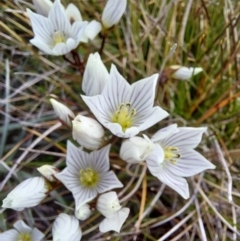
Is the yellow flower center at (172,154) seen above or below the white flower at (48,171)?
below

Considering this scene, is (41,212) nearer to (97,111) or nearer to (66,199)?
(66,199)

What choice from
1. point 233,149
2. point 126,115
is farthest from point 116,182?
point 233,149

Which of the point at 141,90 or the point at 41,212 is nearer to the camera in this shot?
the point at 141,90

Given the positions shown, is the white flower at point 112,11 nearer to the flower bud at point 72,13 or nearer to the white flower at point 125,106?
the flower bud at point 72,13

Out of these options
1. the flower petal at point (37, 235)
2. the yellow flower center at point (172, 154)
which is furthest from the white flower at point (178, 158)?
the flower petal at point (37, 235)

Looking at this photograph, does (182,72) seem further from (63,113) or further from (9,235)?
(9,235)

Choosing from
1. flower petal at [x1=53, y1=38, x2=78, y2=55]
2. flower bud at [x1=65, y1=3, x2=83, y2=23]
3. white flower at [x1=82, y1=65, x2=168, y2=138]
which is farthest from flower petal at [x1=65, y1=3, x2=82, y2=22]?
white flower at [x1=82, y1=65, x2=168, y2=138]
